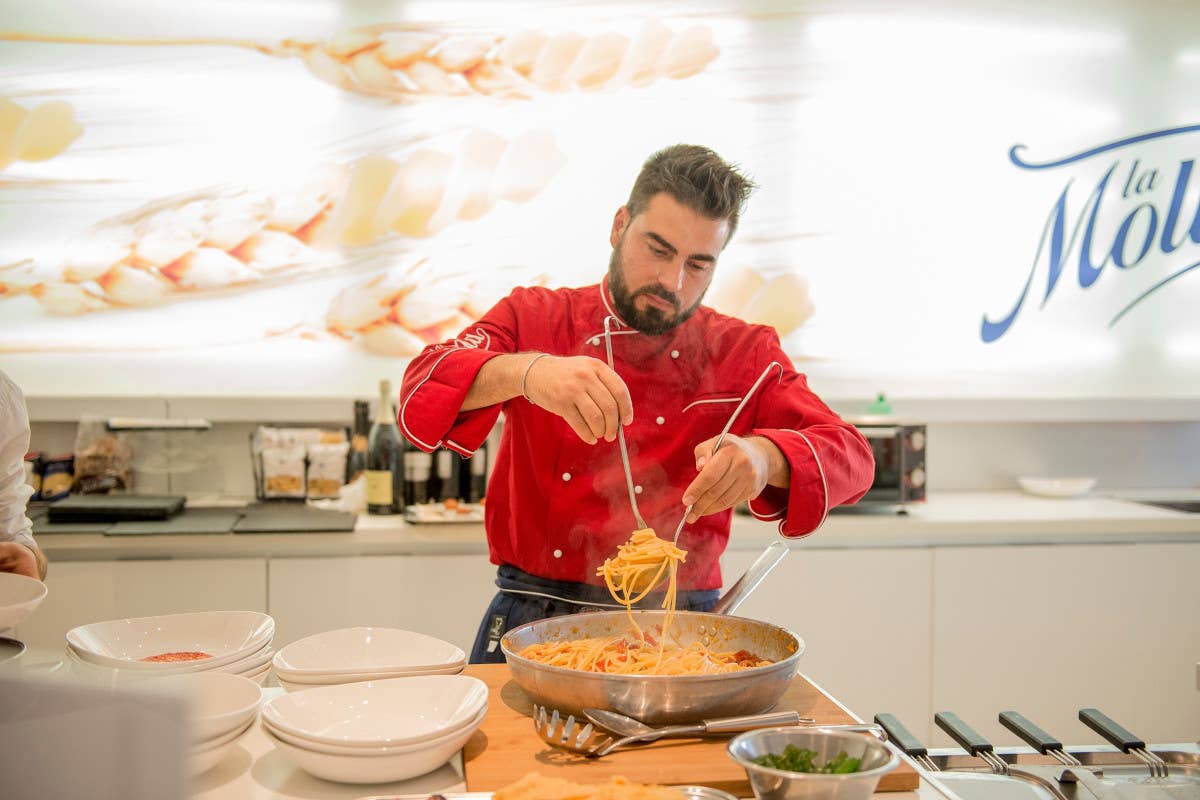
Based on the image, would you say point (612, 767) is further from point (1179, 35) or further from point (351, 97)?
point (1179, 35)

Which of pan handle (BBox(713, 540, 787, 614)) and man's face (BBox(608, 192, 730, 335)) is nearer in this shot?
pan handle (BBox(713, 540, 787, 614))

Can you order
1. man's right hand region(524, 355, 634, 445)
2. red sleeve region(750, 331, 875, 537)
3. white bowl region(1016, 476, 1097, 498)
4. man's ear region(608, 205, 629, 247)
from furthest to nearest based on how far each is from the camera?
white bowl region(1016, 476, 1097, 498), man's ear region(608, 205, 629, 247), red sleeve region(750, 331, 875, 537), man's right hand region(524, 355, 634, 445)

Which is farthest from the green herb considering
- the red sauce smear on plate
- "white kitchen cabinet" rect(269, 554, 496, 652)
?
"white kitchen cabinet" rect(269, 554, 496, 652)

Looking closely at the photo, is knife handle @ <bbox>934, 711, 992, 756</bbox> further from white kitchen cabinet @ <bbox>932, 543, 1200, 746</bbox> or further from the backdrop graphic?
the backdrop graphic

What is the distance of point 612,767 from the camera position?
1.37 metres

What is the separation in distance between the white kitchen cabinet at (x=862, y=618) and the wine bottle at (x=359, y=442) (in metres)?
1.44

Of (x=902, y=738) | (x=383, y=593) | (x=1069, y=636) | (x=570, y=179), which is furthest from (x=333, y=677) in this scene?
(x=1069, y=636)

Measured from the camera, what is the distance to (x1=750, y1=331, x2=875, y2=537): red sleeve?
1942 millimetres

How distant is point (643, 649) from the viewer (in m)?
1.75

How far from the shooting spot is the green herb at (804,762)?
3.92ft

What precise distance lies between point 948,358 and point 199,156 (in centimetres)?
297

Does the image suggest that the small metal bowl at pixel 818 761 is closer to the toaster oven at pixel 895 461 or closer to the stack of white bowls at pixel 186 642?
the stack of white bowls at pixel 186 642

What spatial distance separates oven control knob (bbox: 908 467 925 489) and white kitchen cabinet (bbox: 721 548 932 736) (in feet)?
0.81

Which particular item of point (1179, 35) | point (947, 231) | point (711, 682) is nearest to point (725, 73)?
point (947, 231)
